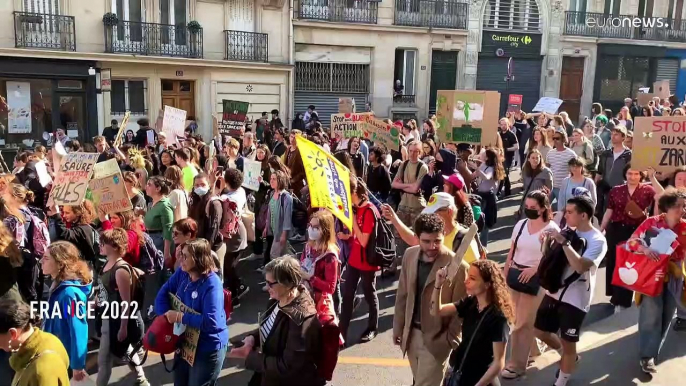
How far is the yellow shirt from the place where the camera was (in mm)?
4734

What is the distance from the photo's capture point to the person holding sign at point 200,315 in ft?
13.8

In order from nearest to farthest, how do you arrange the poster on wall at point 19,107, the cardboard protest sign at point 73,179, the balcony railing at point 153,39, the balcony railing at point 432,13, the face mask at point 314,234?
1. the face mask at point 314,234
2. the cardboard protest sign at point 73,179
3. the poster on wall at point 19,107
4. the balcony railing at point 153,39
5. the balcony railing at point 432,13

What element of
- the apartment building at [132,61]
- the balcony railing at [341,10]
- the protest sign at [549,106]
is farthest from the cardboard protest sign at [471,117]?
the balcony railing at [341,10]

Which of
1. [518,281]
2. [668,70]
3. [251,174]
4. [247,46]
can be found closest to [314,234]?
[518,281]

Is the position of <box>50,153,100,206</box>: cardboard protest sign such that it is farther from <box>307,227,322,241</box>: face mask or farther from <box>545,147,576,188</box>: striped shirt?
<box>545,147,576,188</box>: striped shirt

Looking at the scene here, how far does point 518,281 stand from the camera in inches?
204

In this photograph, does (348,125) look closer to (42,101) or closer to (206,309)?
(206,309)

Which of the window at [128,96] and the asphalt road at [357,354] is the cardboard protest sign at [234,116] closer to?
the asphalt road at [357,354]

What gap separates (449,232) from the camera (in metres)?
5.02

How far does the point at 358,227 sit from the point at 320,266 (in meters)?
1.11

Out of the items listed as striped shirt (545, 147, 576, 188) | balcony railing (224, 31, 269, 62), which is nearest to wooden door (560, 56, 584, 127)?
balcony railing (224, 31, 269, 62)

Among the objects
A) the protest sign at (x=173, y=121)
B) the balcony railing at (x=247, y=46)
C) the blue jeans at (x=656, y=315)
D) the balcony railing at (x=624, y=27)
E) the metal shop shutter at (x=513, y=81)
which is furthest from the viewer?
the balcony railing at (x=624, y=27)

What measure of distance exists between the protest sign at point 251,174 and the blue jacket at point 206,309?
4.02 m

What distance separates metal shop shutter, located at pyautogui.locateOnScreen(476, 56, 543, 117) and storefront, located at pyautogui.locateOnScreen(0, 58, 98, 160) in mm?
14990
